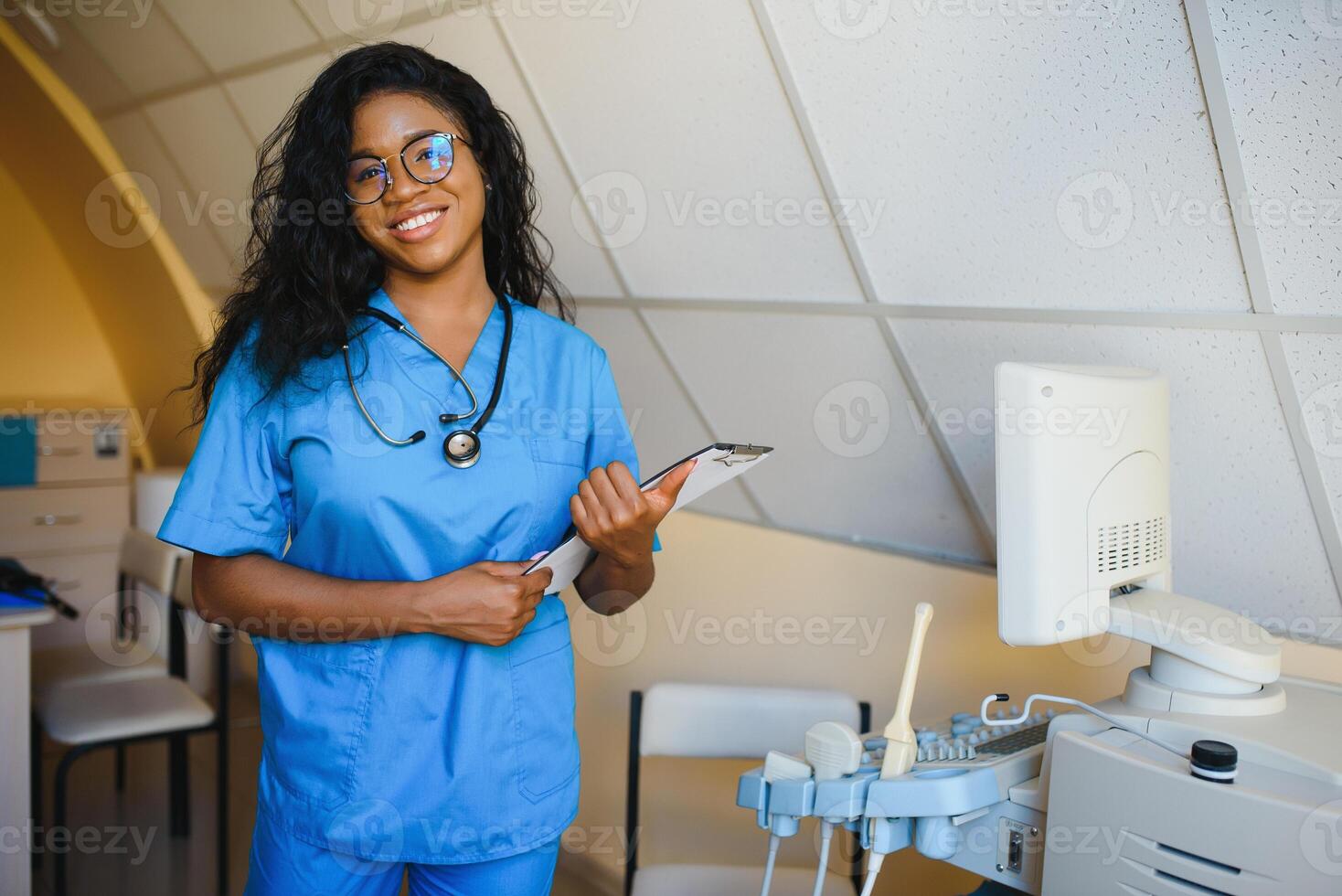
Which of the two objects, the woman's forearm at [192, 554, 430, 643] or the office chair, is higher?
the woman's forearm at [192, 554, 430, 643]

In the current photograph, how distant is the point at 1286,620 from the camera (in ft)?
5.74

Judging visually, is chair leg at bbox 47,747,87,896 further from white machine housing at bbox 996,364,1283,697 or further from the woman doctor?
white machine housing at bbox 996,364,1283,697

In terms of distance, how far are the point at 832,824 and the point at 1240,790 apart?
1.71 feet

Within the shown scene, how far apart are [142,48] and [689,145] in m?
2.21

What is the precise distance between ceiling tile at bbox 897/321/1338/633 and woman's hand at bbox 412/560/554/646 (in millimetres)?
885

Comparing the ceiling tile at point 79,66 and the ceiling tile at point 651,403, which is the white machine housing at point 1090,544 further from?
the ceiling tile at point 79,66

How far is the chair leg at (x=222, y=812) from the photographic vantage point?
2967 millimetres

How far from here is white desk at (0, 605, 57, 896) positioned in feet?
8.09
